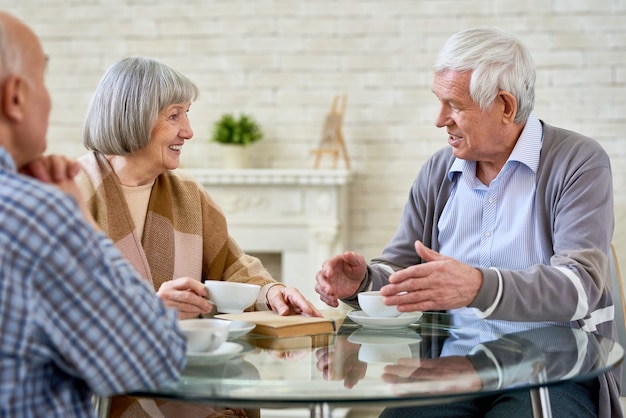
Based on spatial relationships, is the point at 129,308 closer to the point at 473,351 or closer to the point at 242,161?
the point at 473,351

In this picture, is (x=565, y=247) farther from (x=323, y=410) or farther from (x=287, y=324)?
(x=323, y=410)

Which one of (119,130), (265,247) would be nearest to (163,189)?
(119,130)

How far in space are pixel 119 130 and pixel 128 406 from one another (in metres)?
0.65

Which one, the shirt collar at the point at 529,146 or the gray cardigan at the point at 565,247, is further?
the shirt collar at the point at 529,146

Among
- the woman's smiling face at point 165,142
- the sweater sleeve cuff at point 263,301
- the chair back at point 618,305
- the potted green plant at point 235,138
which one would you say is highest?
the woman's smiling face at point 165,142

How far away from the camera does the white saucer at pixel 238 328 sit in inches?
58.6

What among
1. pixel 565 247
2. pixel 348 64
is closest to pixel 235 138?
pixel 348 64

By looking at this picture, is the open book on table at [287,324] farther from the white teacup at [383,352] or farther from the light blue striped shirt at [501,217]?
the light blue striped shirt at [501,217]

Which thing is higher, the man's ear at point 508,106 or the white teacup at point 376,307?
the man's ear at point 508,106

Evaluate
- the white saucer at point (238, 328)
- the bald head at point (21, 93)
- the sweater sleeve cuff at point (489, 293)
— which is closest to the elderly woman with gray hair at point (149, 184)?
the white saucer at point (238, 328)

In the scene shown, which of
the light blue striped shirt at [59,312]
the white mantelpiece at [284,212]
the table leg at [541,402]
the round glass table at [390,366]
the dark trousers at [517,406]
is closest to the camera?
the light blue striped shirt at [59,312]

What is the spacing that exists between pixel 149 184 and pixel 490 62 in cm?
89

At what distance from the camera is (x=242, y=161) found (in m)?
4.46

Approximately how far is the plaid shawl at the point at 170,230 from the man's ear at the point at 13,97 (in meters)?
0.87
